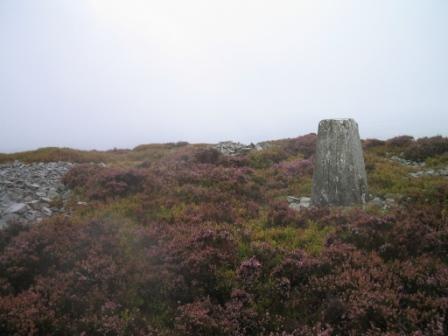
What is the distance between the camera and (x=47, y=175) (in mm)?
15172

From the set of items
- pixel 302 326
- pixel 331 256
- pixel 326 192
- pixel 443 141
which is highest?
pixel 443 141

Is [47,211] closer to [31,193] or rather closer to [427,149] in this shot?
[31,193]

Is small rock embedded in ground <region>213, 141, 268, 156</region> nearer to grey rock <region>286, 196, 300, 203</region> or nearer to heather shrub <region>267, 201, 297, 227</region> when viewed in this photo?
grey rock <region>286, 196, 300, 203</region>

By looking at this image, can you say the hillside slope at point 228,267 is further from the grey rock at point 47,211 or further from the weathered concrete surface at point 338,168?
the weathered concrete surface at point 338,168

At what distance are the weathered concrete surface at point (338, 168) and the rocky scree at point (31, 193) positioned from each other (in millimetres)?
7731

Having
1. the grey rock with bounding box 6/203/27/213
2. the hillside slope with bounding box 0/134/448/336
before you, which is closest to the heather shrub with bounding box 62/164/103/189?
the hillside slope with bounding box 0/134/448/336

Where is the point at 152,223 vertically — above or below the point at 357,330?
above

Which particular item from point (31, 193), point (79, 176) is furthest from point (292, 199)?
point (31, 193)

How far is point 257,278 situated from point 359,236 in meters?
2.63

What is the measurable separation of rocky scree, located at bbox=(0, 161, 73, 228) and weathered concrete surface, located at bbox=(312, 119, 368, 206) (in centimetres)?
773

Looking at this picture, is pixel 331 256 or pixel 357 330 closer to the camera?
pixel 357 330

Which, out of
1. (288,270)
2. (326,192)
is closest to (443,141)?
(326,192)

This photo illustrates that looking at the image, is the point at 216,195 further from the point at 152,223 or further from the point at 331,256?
the point at 331,256

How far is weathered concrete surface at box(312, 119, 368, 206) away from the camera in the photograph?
10.5 metres
